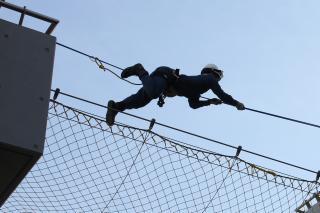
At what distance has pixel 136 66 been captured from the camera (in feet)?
19.2

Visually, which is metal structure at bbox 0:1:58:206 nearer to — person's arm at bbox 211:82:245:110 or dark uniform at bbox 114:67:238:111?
dark uniform at bbox 114:67:238:111

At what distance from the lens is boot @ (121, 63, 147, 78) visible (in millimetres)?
5805

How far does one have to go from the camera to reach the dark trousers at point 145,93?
18.5 feet

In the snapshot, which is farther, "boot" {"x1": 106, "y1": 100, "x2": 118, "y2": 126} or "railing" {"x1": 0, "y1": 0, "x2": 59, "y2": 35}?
"boot" {"x1": 106, "y1": 100, "x2": 118, "y2": 126}

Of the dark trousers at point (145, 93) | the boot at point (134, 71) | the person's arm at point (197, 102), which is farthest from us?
the person's arm at point (197, 102)

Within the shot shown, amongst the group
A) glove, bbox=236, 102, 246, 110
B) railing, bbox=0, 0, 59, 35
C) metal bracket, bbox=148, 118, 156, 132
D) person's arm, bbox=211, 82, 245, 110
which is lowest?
railing, bbox=0, 0, 59, 35

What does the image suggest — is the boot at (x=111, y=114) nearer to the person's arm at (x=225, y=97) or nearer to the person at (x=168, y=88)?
the person at (x=168, y=88)

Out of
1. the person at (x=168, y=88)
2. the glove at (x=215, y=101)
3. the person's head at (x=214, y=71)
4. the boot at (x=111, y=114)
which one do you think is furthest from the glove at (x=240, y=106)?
the boot at (x=111, y=114)

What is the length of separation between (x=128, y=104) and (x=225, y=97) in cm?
87

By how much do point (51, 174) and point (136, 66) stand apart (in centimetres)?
126

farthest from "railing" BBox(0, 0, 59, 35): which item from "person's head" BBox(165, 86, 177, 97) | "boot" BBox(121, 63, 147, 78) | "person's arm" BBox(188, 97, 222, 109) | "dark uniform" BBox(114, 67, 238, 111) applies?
"person's arm" BBox(188, 97, 222, 109)

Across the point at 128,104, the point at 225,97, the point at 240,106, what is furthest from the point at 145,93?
the point at 240,106

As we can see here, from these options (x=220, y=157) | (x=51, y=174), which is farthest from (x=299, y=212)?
(x=51, y=174)

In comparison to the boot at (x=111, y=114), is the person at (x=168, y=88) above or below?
above
